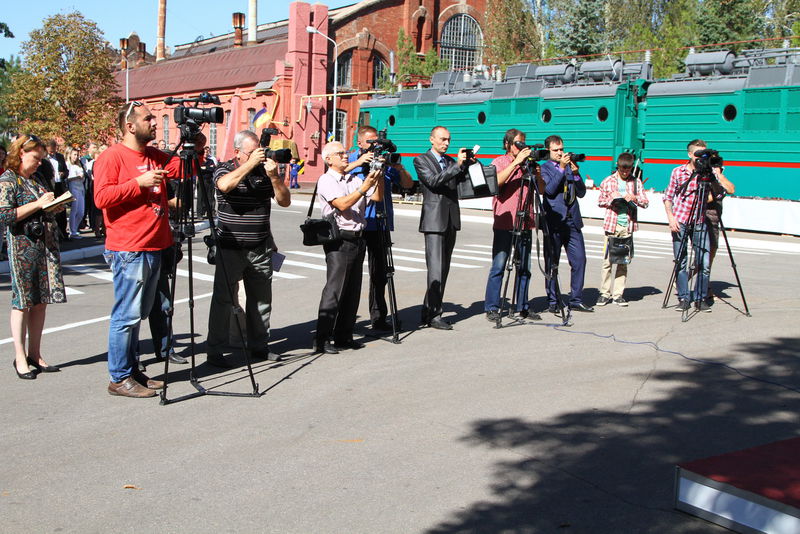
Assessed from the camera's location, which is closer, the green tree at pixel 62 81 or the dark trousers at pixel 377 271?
the dark trousers at pixel 377 271

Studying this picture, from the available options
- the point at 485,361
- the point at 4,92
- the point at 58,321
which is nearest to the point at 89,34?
the point at 4,92

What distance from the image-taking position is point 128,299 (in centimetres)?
657

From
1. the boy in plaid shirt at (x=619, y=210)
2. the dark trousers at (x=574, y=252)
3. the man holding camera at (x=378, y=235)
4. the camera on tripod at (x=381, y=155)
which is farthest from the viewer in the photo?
the boy in plaid shirt at (x=619, y=210)

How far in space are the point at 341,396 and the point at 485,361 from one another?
1.71 m

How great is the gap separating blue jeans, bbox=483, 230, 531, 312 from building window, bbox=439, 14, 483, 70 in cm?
5174

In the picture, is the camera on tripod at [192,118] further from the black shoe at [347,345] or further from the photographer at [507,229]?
the photographer at [507,229]

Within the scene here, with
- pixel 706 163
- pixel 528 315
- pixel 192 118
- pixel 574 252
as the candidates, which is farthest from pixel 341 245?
pixel 706 163

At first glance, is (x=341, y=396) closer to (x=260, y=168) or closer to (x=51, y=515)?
(x=260, y=168)

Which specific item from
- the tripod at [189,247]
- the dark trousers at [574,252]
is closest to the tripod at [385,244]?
the tripod at [189,247]

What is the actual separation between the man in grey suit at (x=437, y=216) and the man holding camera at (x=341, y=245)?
1.03 m

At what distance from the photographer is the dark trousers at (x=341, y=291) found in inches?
325

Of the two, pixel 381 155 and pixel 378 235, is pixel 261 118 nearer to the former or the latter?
pixel 378 235

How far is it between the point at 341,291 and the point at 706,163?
472 centimetres

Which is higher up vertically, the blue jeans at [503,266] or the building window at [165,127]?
the building window at [165,127]
